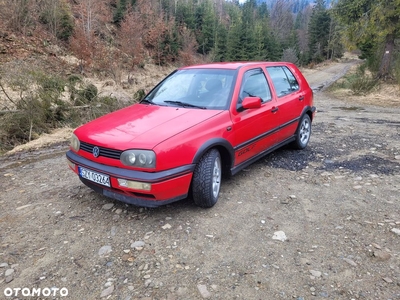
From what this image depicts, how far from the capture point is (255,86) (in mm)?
4051

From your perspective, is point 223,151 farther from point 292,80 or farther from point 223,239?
point 292,80

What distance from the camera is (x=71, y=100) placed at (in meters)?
8.48

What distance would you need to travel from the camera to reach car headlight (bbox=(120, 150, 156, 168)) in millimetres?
2752

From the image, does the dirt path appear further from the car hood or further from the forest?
the forest

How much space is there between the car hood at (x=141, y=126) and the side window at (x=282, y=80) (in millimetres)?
1550

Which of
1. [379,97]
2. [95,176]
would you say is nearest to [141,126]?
[95,176]

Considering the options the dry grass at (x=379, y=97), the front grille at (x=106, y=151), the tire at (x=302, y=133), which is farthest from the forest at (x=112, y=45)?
the tire at (x=302, y=133)

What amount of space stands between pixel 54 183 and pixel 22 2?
24249 mm

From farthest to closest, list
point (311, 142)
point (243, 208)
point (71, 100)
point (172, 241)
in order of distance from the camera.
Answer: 1. point (71, 100)
2. point (311, 142)
3. point (243, 208)
4. point (172, 241)

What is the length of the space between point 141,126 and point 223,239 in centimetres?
144

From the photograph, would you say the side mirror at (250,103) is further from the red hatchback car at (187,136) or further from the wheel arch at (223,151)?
the wheel arch at (223,151)

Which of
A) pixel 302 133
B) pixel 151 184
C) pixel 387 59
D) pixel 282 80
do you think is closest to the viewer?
pixel 151 184

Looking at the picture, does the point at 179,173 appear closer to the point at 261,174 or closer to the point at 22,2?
the point at 261,174

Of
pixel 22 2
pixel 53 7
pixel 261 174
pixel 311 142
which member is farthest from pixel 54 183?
pixel 53 7
